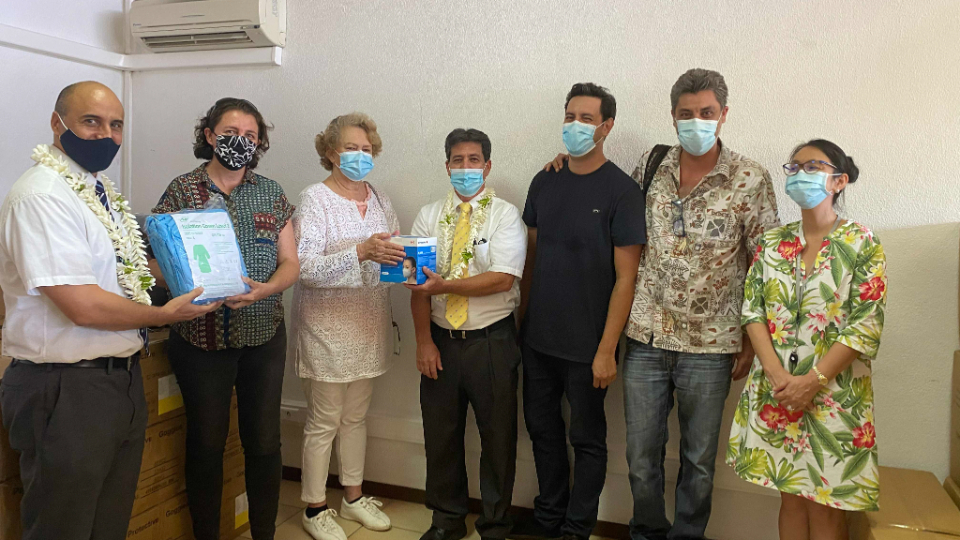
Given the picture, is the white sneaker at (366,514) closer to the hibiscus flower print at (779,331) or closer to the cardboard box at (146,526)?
the cardboard box at (146,526)

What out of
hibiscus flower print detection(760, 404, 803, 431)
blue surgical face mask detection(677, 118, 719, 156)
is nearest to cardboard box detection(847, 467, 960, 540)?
hibiscus flower print detection(760, 404, 803, 431)

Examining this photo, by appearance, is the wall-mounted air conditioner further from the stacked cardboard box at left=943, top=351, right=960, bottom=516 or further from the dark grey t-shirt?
the stacked cardboard box at left=943, top=351, right=960, bottom=516

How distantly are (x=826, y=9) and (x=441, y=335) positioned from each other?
1916 mm

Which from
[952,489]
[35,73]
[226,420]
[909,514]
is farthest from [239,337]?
[952,489]

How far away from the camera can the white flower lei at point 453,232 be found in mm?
2408

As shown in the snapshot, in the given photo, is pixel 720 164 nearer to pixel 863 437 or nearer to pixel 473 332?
pixel 863 437

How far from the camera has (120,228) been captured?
73.7 inches

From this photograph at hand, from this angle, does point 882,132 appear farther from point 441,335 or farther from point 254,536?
point 254,536

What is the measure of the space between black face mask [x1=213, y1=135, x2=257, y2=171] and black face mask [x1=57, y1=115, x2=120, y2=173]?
386 mm

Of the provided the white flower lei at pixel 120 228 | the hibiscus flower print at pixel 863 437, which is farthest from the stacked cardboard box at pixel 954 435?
the white flower lei at pixel 120 228

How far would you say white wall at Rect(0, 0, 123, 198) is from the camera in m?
3.01

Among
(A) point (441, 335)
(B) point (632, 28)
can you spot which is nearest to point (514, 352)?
(A) point (441, 335)

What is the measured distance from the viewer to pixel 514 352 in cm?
244

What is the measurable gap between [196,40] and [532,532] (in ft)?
9.71
